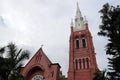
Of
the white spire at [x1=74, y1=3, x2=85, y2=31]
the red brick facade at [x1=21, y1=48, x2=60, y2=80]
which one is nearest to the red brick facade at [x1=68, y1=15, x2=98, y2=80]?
the white spire at [x1=74, y1=3, x2=85, y2=31]

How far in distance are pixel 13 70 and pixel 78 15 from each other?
132 ft

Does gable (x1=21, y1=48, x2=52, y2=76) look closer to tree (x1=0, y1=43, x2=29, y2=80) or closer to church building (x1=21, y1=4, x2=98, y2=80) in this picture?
church building (x1=21, y1=4, x2=98, y2=80)

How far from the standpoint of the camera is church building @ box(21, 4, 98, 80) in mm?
33438

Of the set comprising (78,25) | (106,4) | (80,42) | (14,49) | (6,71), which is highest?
(78,25)

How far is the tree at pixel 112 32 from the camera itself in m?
16.3

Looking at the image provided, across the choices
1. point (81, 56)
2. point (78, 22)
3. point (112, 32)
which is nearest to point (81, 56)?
point (81, 56)

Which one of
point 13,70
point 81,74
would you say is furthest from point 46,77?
point 13,70

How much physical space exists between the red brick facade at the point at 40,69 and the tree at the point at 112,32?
1618 centimetres

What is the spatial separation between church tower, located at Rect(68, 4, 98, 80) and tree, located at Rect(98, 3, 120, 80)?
17972 mm

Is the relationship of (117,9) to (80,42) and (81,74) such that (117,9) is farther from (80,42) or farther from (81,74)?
(80,42)

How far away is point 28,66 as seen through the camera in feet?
115

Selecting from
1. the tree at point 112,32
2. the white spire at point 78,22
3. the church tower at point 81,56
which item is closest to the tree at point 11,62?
the tree at point 112,32

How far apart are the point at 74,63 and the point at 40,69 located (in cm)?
755

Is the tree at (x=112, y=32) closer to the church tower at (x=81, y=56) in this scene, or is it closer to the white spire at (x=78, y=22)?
the church tower at (x=81, y=56)
